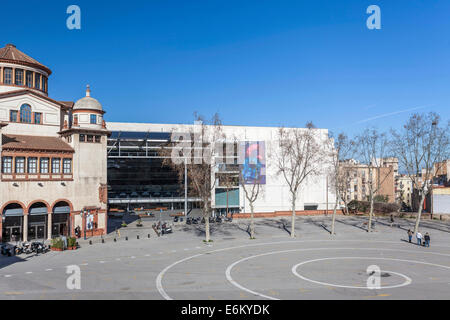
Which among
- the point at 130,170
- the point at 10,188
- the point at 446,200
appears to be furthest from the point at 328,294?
the point at 130,170

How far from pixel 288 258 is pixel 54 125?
34462mm

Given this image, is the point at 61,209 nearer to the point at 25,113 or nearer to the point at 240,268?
the point at 25,113

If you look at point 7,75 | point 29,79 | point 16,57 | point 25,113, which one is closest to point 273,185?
point 25,113

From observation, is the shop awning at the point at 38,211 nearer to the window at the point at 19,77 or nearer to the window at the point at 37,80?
the window at the point at 19,77

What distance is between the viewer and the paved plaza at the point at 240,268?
71.3 ft

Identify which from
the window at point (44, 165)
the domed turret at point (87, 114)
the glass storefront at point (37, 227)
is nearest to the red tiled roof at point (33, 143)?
the window at point (44, 165)

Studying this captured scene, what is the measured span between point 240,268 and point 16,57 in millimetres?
40485

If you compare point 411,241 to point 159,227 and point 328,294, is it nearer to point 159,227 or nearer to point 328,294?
point 328,294

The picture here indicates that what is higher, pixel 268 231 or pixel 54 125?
pixel 54 125

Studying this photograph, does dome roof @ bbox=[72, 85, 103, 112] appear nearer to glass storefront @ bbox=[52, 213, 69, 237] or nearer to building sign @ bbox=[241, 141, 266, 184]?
glass storefront @ bbox=[52, 213, 69, 237]

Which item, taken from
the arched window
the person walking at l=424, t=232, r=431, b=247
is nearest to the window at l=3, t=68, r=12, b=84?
the arched window

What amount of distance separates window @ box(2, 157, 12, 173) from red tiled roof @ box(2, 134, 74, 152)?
4.26ft

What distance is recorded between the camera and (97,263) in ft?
98.1

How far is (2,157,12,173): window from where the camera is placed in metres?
39.6
